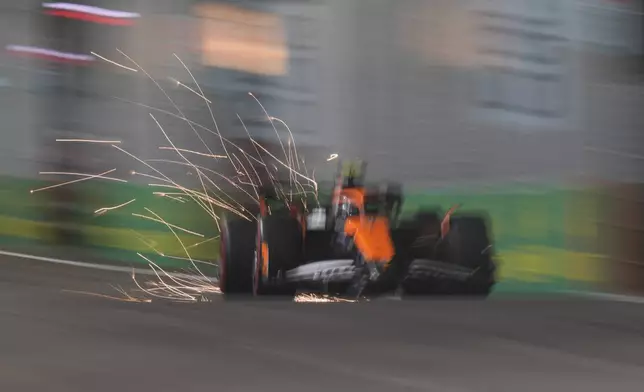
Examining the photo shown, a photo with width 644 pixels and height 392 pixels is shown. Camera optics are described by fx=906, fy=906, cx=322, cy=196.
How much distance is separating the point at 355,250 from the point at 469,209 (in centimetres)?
162

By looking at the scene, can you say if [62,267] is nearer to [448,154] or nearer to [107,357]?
[448,154]

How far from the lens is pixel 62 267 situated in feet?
20.6

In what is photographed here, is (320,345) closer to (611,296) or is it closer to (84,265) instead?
(611,296)

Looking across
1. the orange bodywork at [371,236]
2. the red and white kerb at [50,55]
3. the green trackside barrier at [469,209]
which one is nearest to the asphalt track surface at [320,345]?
the orange bodywork at [371,236]

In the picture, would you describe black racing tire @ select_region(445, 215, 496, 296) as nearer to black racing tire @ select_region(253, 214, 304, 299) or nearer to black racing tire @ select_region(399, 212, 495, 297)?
black racing tire @ select_region(399, 212, 495, 297)

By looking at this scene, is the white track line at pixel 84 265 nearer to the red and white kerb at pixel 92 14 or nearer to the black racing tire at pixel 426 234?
the black racing tire at pixel 426 234

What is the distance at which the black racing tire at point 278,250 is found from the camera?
4.44 m

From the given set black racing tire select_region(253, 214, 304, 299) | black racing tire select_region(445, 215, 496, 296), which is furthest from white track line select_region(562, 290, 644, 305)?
black racing tire select_region(253, 214, 304, 299)

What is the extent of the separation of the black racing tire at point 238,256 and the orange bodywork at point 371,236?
510 millimetres

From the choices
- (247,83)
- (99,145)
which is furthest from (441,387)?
(99,145)

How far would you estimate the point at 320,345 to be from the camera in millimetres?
3508

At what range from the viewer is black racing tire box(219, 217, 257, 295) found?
4.60 metres

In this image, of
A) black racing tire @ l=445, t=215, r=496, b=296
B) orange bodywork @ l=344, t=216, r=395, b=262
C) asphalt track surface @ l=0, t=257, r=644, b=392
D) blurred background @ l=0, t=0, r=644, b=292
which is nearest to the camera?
asphalt track surface @ l=0, t=257, r=644, b=392

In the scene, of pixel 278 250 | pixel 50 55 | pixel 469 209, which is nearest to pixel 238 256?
pixel 278 250
